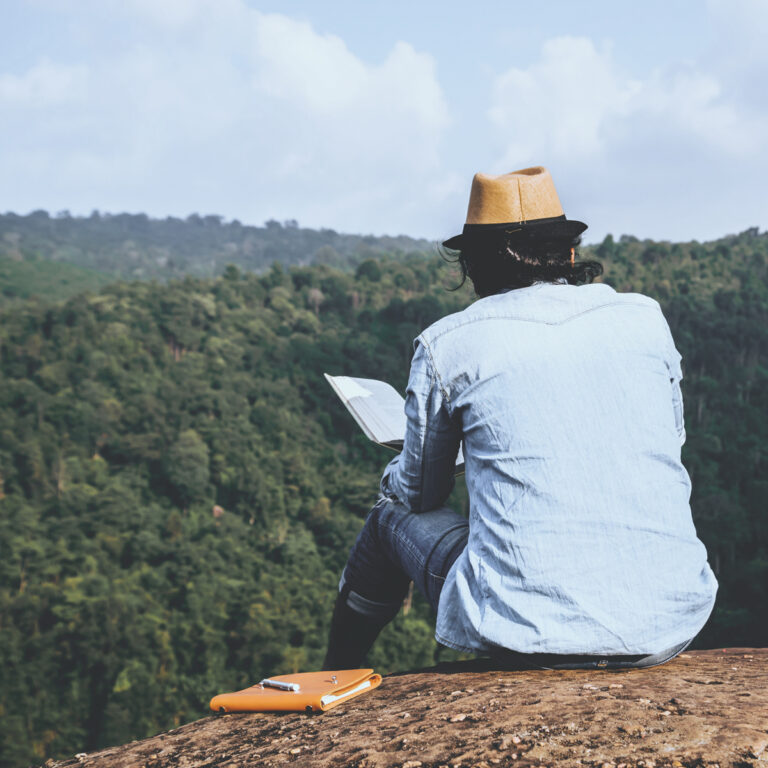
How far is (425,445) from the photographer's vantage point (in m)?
1.68

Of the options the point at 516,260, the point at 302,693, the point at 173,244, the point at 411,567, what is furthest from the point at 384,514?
the point at 173,244

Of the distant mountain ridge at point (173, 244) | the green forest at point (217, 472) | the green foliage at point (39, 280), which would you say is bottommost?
the green forest at point (217, 472)

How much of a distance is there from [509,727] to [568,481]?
45 centimetres

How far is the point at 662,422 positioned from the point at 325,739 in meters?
0.88

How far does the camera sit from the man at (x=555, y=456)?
1447mm

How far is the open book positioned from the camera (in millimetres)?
2010

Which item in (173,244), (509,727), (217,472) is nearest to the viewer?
(509,727)

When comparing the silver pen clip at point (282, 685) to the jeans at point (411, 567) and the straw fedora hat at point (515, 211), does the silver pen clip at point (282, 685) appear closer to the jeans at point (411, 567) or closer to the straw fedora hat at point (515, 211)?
the jeans at point (411, 567)

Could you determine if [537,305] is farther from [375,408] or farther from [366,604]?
[366,604]

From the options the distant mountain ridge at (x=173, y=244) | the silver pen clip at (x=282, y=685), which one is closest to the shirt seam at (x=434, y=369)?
the silver pen clip at (x=282, y=685)

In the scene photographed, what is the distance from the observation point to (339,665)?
2.11m

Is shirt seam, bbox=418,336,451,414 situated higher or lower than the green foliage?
lower

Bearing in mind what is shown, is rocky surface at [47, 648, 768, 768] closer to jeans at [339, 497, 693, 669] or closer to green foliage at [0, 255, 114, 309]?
jeans at [339, 497, 693, 669]

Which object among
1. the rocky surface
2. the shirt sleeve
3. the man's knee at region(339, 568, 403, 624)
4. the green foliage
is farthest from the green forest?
the shirt sleeve
